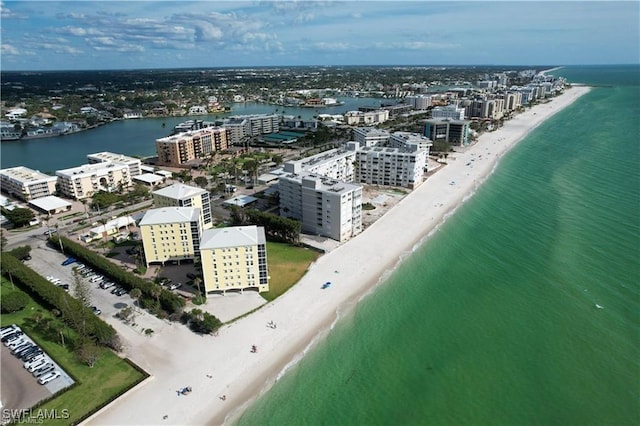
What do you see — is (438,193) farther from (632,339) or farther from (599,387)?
(599,387)

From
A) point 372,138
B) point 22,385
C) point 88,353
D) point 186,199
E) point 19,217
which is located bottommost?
point 22,385

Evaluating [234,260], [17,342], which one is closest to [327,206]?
[234,260]

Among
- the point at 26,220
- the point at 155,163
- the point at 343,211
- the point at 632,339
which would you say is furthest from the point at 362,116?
the point at 632,339

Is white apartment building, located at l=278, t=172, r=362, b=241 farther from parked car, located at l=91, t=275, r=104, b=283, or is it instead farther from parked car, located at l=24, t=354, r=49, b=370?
parked car, located at l=24, t=354, r=49, b=370

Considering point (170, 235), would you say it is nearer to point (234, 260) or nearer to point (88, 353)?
point (234, 260)

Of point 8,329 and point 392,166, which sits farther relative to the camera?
point 392,166

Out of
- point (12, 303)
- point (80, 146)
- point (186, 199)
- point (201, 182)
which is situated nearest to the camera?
point (12, 303)

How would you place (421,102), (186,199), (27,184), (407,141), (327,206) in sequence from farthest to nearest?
1. (421,102)
2. (407,141)
3. (27,184)
4. (186,199)
5. (327,206)

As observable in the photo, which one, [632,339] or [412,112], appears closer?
[632,339]
